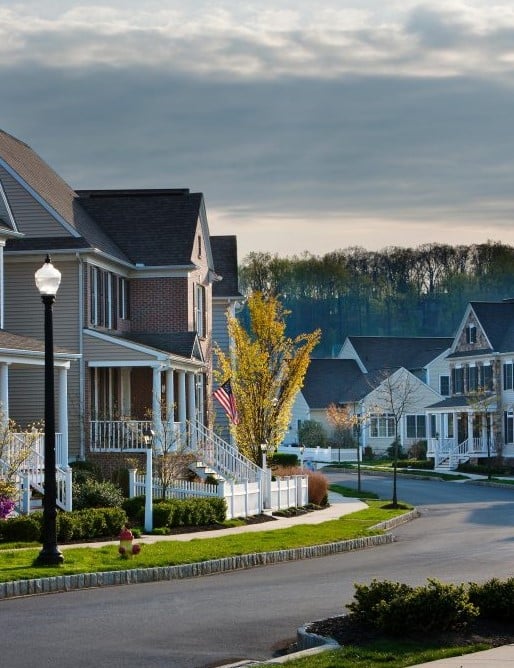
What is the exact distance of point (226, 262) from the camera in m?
57.2

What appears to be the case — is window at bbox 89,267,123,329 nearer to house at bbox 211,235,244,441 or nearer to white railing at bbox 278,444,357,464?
house at bbox 211,235,244,441

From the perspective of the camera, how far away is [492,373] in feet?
250

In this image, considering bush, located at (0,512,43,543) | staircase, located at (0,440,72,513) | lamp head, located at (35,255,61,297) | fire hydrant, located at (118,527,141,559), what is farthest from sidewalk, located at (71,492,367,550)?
lamp head, located at (35,255,61,297)

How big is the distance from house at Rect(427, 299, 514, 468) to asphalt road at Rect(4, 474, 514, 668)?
4420 cm

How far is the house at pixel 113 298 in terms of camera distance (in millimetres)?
39750

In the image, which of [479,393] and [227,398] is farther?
[479,393]

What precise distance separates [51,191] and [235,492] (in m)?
12.6

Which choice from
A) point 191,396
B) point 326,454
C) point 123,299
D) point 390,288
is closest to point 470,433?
point 326,454

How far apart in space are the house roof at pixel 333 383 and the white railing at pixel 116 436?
55.4 m

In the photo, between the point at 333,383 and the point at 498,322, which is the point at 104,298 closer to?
the point at 498,322

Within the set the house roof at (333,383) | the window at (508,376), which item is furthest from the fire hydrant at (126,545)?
the house roof at (333,383)

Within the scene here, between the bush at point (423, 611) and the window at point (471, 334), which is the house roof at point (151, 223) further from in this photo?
the window at point (471, 334)

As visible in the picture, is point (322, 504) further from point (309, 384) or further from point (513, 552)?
point (309, 384)

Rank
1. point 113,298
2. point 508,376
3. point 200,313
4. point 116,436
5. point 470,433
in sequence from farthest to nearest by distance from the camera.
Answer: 1. point 470,433
2. point 508,376
3. point 200,313
4. point 113,298
5. point 116,436
